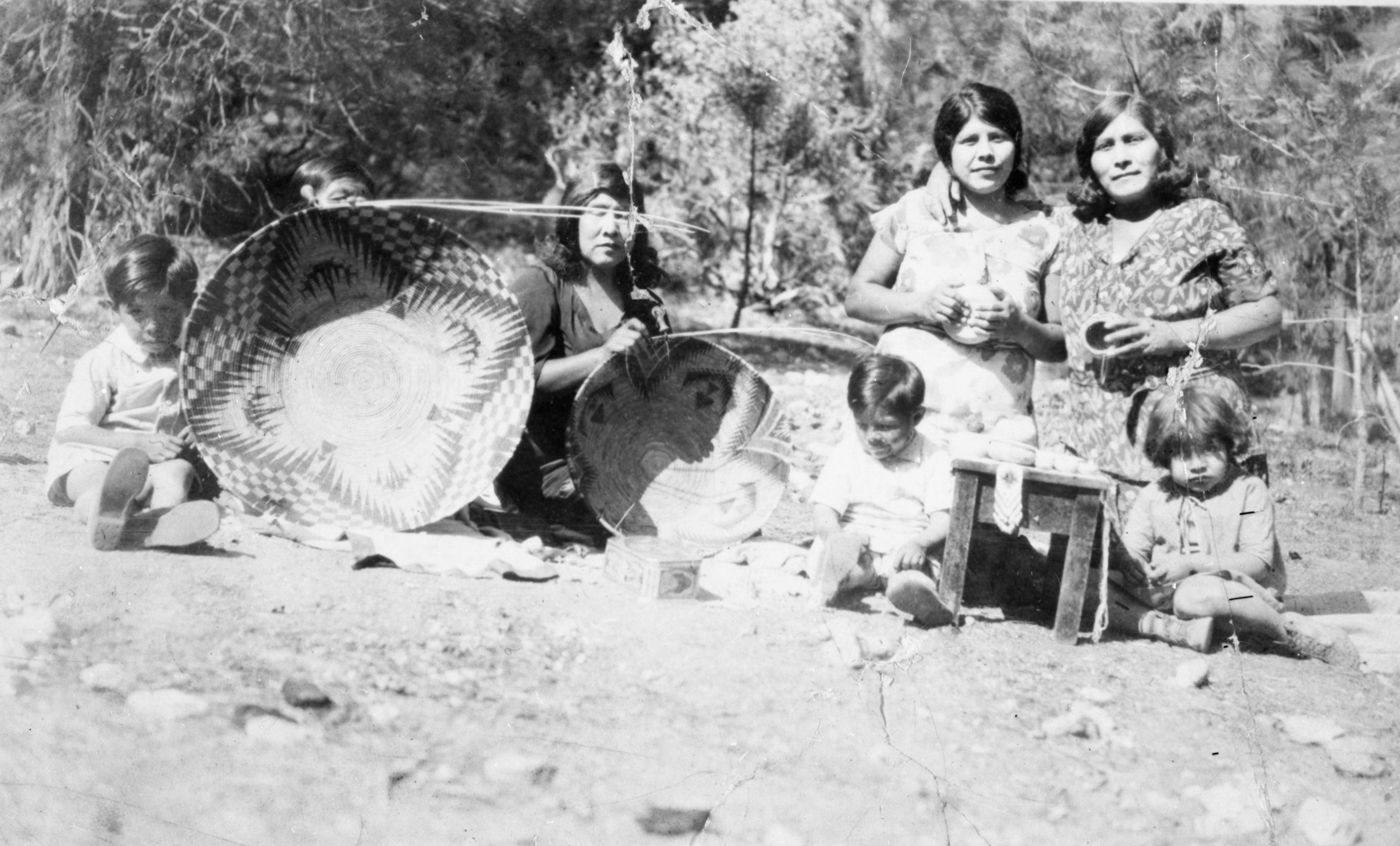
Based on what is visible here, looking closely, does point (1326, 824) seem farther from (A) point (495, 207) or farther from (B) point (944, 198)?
(A) point (495, 207)

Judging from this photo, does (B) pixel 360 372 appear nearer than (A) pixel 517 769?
No

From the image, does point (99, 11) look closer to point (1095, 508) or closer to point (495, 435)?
→ point (495, 435)

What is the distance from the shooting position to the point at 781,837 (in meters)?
2.31

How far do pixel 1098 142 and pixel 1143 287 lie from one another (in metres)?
0.34

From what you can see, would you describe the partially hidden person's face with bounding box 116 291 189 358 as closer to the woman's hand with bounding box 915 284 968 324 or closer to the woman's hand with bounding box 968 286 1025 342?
the woman's hand with bounding box 915 284 968 324

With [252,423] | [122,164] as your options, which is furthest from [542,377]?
[122,164]

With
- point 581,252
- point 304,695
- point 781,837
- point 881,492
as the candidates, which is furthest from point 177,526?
point 881,492

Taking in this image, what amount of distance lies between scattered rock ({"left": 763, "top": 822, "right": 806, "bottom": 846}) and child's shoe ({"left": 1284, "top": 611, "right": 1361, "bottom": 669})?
1.11 m

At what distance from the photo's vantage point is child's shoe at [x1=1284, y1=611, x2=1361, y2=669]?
256 centimetres

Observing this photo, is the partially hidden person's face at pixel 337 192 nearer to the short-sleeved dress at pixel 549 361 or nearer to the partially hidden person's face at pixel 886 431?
the short-sleeved dress at pixel 549 361

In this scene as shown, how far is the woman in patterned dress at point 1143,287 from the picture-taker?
8.89ft

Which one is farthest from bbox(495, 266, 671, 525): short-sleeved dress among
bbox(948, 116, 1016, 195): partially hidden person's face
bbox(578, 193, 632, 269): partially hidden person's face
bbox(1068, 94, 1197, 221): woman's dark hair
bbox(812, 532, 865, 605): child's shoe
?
bbox(1068, 94, 1197, 221): woman's dark hair

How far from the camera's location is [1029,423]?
2814 mm

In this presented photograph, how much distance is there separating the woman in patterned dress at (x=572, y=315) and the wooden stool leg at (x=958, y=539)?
0.91m
